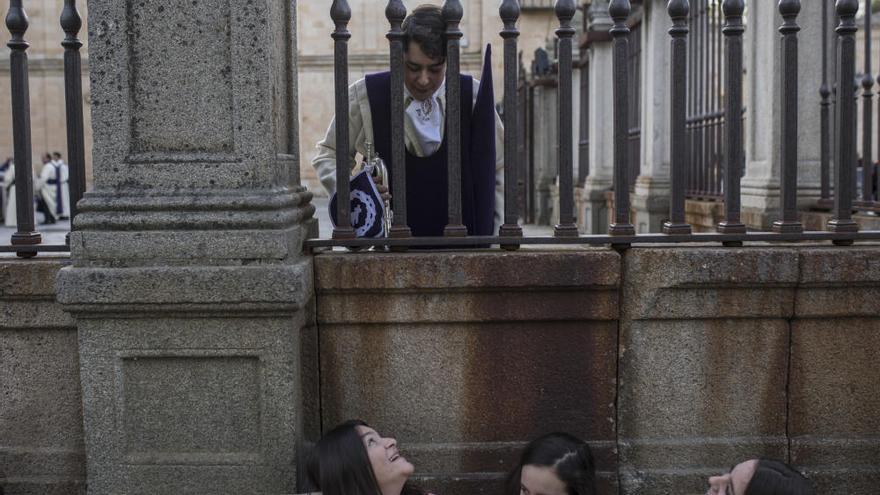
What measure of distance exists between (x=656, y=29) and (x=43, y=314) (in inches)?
319

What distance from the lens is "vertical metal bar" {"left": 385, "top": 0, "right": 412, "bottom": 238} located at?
374cm

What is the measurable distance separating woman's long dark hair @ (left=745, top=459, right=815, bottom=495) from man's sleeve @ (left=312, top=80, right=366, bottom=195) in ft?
6.59

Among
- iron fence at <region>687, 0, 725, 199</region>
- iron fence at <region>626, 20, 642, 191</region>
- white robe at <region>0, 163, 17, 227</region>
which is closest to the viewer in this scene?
iron fence at <region>687, 0, 725, 199</region>

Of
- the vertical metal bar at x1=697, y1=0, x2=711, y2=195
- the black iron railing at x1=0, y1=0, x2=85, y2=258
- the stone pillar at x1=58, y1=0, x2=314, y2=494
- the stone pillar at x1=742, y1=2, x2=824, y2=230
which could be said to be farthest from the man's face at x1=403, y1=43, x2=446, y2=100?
the vertical metal bar at x1=697, y1=0, x2=711, y2=195

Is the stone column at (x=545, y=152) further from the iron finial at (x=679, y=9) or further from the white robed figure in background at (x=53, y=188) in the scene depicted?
the iron finial at (x=679, y=9)

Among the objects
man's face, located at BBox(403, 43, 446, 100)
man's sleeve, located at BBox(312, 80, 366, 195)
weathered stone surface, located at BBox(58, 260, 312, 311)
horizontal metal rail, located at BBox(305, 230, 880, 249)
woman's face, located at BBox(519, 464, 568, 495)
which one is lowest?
woman's face, located at BBox(519, 464, 568, 495)

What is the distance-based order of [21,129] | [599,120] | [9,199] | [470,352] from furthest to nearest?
[9,199], [599,120], [21,129], [470,352]

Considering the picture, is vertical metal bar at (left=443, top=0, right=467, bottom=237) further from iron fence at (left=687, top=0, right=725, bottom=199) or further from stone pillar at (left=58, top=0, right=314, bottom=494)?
iron fence at (left=687, top=0, right=725, bottom=199)

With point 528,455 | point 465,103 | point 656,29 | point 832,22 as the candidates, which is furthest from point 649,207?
point 528,455

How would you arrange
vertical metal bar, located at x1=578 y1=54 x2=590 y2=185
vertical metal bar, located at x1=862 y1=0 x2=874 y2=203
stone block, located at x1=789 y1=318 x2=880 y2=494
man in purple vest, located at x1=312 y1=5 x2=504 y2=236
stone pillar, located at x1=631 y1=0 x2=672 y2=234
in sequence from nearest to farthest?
stone block, located at x1=789 y1=318 x2=880 y2=494 → man in purple vest, located at x1=312 y1=5 x2=504 y2=236 → vertical metal bar, located at x1=862 y1=0 x2=874 y2=203 → stone pillar, located at x1=631 y1=0 x2=672 y2=234 → vertical metal bar, located at x1=578 y1=54 x2=590 y2=185

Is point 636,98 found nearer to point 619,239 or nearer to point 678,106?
point 678,106

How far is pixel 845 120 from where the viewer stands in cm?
386

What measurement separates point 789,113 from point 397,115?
1.54 metres

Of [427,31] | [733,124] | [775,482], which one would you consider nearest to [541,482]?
[775,482]
